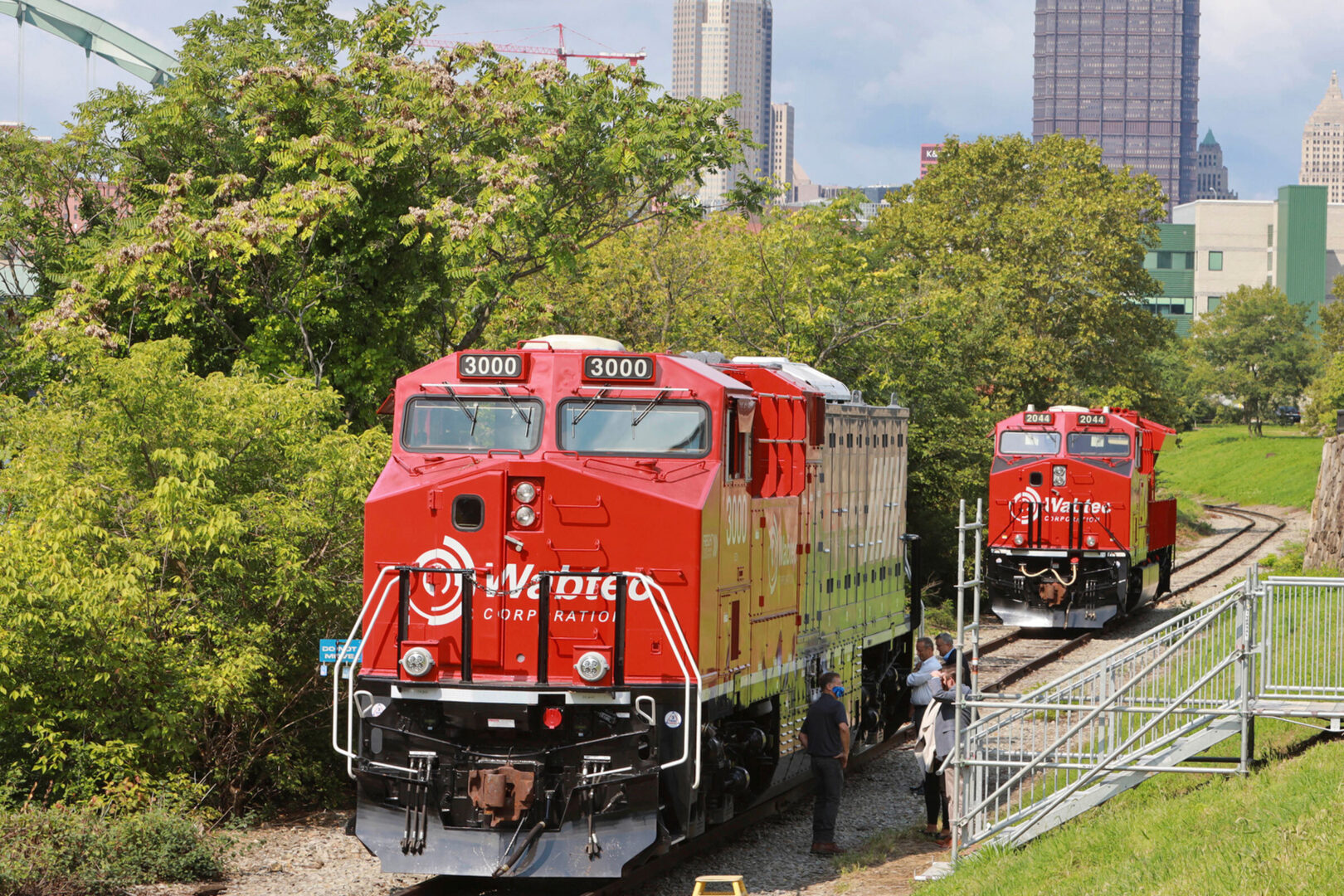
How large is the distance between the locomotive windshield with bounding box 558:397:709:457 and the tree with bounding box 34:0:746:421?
8467mm

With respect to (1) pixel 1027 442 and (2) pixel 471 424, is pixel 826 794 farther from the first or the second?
(1) pixel 1027 442

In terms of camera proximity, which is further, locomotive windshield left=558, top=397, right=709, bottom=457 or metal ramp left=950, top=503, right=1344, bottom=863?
metal ramp left=950, top=503, right=1344, bottom=863

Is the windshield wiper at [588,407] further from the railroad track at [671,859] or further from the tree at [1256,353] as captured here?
the tree at [1256,353]

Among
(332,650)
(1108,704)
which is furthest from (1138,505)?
(332,650)

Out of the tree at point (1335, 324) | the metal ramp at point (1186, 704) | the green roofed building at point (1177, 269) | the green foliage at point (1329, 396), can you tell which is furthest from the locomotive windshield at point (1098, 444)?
the green roofed building at point (1177, 269)

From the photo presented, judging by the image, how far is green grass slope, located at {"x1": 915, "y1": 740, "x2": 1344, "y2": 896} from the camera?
9023mm

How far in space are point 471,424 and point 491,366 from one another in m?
0.48

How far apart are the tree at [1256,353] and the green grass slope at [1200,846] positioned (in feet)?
302

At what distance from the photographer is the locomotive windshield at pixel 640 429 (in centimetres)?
1124

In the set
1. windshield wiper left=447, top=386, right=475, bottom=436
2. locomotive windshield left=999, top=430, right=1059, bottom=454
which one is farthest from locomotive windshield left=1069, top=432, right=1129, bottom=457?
windshield wiper left=447, top=386, right=475, bottom=436

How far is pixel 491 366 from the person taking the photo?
1143 centimetres

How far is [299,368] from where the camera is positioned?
19500 millimetres

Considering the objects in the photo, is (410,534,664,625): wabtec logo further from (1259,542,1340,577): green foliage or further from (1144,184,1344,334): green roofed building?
(1144,184,1344,334): green roofed building

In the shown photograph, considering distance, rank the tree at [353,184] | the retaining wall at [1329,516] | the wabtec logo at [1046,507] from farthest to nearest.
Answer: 1. the wabtec logo at [1046,507]
2. the retaining wall at [1329,516]
3. the tree at [353,184]
